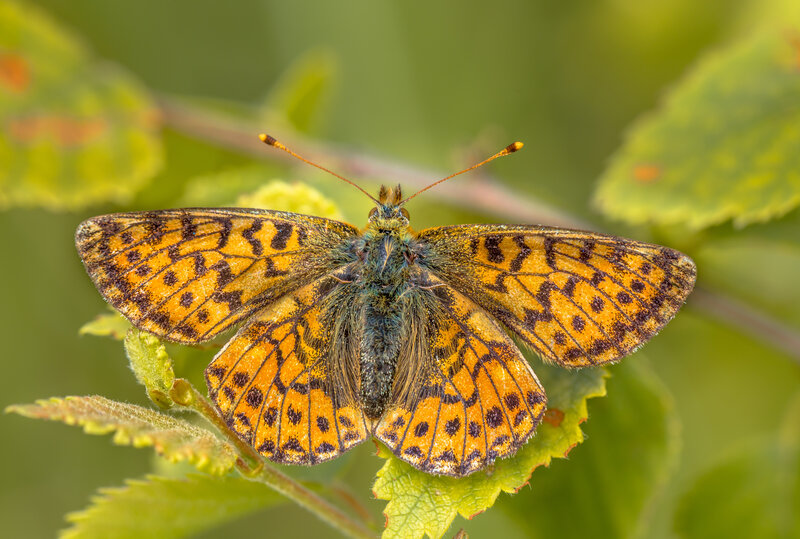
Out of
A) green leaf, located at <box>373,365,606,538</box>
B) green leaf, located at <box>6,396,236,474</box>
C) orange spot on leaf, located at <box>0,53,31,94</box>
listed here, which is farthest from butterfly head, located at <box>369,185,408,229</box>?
orange spot on leaf, located at <box>0,53,31,94</box>

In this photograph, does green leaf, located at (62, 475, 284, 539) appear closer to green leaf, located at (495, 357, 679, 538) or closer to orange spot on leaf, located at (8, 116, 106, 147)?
green leaf, located at (495, 357, 679, 538)

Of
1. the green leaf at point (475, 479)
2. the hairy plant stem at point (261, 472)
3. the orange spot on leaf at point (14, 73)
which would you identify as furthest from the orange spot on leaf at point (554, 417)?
the orange spot on leaf at point (14, 73)

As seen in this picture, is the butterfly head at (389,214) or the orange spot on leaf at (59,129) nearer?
the butterfly head at (389,214)

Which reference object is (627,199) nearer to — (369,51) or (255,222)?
(255,222)

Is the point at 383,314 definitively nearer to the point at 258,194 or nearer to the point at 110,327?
the point at 258,194

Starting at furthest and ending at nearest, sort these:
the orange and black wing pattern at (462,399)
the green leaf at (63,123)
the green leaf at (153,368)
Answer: the green leaf at (63,123), the orange and black wing pattern at (462,399), the green leaf at (153,368)

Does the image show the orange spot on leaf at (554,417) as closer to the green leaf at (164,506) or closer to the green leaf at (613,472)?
the green leaf at (613,472)

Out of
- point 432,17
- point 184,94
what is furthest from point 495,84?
point 184,94
